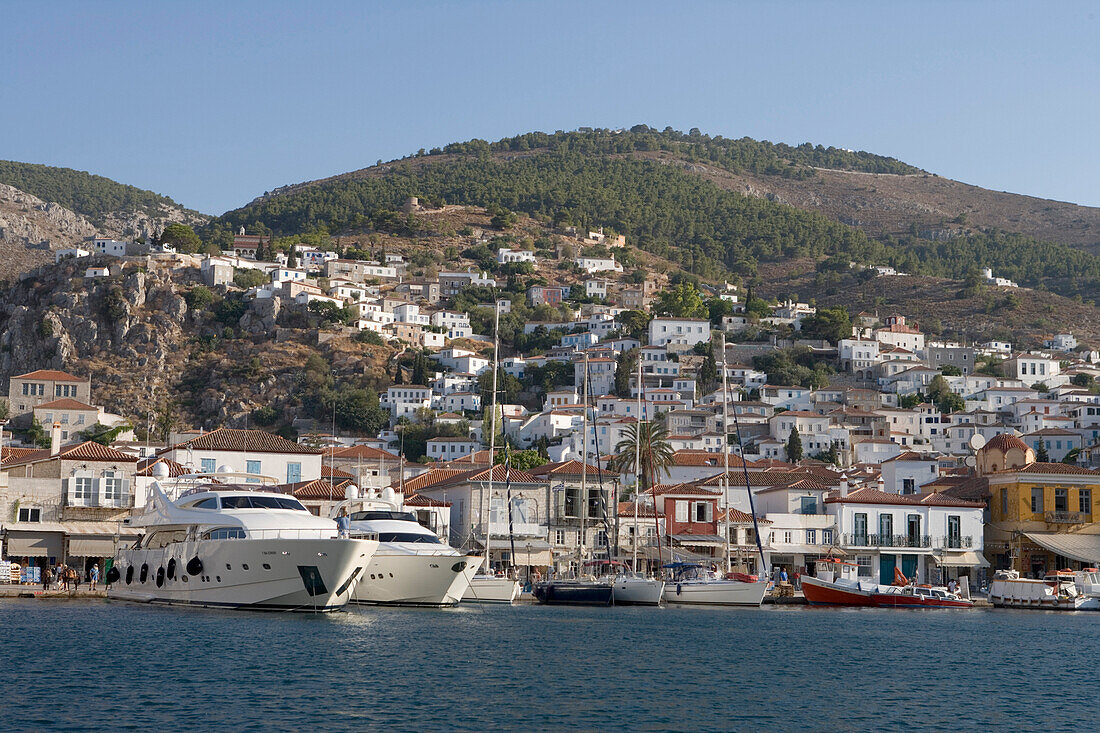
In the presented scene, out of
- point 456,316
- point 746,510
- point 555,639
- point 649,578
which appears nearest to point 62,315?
point 456,316

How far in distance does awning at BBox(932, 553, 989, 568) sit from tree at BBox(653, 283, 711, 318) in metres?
98.5

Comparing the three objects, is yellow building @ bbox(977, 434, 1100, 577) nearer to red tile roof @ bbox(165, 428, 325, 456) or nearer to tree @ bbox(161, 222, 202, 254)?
red tile roof @ bbox(165, 428, 325, 456)

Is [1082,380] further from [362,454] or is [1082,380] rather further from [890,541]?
[362,454]

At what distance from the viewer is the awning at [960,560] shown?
7256cm

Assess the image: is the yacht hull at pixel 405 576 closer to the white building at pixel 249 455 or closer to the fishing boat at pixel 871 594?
the fishing boat at pixel 871 594

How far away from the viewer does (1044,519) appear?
238ft

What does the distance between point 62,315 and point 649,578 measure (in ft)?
378

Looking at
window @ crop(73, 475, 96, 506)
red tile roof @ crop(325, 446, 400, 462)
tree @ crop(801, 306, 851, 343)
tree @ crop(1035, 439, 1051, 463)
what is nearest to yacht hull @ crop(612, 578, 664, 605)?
window @ crop(73, 475, 96, 506)

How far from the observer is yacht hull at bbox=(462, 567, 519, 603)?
5725 centimetres

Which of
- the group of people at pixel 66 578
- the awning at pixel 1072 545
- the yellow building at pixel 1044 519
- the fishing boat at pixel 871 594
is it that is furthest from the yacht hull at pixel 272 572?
the yellow building at pixel 1044 519

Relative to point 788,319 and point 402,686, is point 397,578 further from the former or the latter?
point 788,319

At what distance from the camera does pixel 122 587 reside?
171 feet

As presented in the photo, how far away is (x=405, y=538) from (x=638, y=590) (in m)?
11.9

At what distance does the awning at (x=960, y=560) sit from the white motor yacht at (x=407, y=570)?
3194 cm
